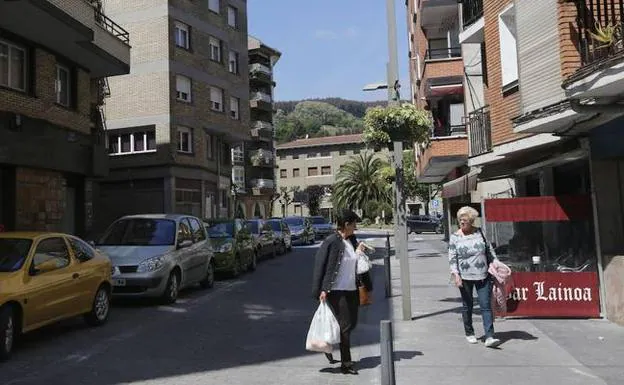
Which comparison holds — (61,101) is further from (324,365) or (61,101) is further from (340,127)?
(340,127)

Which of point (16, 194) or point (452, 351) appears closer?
point (452, 351)

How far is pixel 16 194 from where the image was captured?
15.0m

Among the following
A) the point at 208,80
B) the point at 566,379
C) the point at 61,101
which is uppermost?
the point at 208,80

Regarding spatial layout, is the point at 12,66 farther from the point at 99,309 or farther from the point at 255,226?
the point at 255,226

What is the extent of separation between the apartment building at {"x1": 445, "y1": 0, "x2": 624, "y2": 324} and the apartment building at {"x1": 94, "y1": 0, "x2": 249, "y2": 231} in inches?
790

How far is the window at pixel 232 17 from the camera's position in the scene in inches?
1422

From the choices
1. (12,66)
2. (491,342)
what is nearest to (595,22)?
(491,342)

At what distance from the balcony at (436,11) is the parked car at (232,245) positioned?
10794mm

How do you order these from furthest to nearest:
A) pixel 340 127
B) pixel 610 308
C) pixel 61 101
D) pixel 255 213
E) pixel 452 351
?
pixel 340 127, pixel 255 213, pixel 61 101, pixel 610 308, pixel 452 351

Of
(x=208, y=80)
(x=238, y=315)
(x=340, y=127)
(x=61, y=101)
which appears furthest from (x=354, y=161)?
(x=340, y=127)

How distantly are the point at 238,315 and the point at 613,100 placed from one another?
22.0ft

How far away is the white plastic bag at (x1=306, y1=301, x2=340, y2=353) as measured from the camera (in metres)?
6.49

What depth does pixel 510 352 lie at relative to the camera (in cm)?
754

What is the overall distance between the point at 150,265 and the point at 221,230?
6.48m
